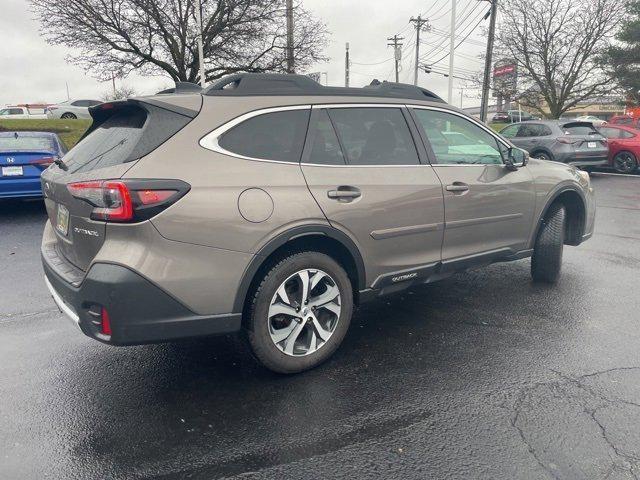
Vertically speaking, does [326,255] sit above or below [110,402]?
above

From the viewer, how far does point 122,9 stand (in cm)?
2028

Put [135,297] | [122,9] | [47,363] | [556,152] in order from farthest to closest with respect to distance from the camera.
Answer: [122,9] → [556,152] → [47,363] → [135,297]

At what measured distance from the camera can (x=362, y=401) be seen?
2896mm

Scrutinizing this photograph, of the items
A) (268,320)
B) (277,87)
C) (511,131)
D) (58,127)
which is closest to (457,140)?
(277,87)

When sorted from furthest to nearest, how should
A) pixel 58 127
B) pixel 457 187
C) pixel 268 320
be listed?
pixel 58 127
pixel 457 187
pixel 268 320

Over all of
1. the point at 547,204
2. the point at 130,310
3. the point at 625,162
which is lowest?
the point at 625,162

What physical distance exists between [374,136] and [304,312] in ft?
4.49

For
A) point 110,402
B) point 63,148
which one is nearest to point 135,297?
point 110,402

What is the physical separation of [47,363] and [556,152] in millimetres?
13047

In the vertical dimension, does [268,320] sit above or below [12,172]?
below

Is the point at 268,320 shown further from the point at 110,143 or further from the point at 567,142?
the point at 567,142

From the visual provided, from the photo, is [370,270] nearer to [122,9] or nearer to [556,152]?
[556,152]

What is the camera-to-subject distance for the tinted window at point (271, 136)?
9.54 feet

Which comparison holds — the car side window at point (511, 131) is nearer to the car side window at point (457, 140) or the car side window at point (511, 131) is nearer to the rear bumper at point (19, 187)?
the car side window at point (457, 140)
